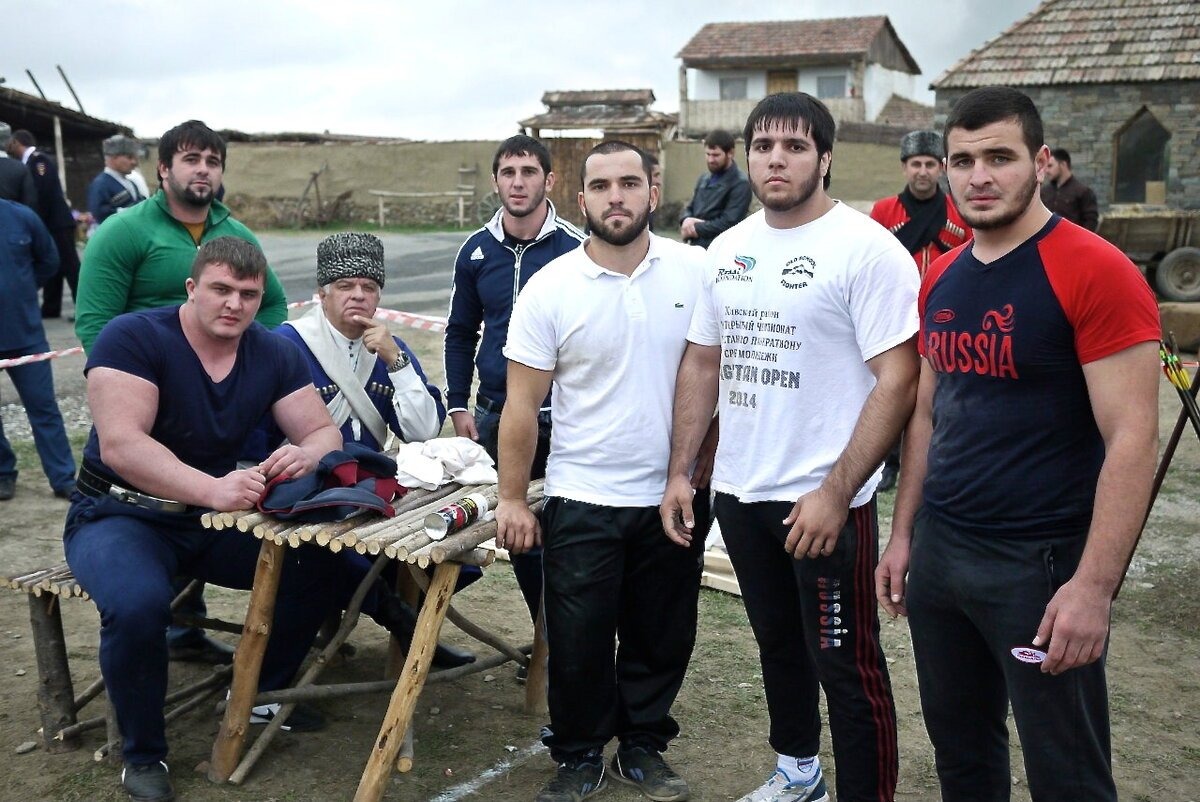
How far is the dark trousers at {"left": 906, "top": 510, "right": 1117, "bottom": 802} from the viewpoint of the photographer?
2.41 metres

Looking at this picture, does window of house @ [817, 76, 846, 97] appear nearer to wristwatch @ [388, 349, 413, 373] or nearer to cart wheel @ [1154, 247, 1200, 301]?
cart wheel @ [1154, 247, 1200, 301]

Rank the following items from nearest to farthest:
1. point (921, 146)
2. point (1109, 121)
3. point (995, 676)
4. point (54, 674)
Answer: point (995, 676) → point (54, 674) → point (921, 146) → point (1109, 121)

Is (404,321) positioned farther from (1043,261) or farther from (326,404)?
(1043,261)

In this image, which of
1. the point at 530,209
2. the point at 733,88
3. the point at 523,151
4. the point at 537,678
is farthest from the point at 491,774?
the point at 733,88

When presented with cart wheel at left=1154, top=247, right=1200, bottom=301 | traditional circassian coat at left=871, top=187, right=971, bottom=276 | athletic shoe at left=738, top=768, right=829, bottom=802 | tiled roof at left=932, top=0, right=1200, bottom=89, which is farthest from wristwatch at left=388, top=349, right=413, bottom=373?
tiled roof at left=932, top=0, right=1200, bottom=89

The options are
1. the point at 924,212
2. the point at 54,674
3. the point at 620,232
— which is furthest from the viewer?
the point at 924,212

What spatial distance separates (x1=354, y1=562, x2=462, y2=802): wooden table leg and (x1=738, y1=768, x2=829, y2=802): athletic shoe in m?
1.04

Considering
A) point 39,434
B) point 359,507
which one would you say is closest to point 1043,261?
point 359,507

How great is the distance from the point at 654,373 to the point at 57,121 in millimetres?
21248

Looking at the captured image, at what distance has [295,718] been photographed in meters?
3.98

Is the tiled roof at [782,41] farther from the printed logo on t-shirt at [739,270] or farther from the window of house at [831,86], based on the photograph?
the printed logo on t-shirt at [739,270]

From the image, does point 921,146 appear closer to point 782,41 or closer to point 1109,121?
point 1109,121

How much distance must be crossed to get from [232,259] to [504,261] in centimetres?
111

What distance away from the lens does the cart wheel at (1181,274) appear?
511 inches
